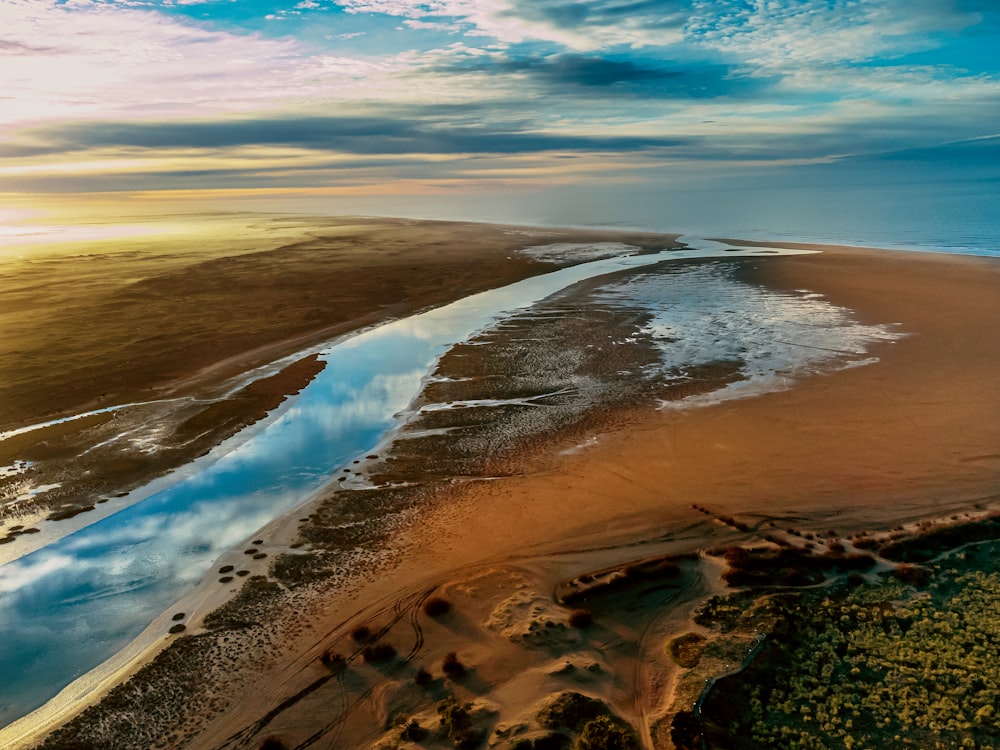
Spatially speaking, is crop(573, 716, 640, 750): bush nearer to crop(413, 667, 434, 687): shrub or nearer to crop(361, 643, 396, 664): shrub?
crop(413, 667, 434, 687): shrub

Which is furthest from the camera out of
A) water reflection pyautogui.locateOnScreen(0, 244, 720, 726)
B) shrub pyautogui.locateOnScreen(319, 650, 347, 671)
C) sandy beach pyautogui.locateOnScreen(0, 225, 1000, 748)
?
water reflection pyautogui.locateOnScreen(0, 244, 720, 726)

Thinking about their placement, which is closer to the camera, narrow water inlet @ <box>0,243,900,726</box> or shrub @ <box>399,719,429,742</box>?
shrub @ <box>399,719,429,742</box>

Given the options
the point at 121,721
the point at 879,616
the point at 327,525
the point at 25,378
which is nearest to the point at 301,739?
the point at 121,721

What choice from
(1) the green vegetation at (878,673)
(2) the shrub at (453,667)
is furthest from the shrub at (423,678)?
(1) the green vegetation at (878,673)

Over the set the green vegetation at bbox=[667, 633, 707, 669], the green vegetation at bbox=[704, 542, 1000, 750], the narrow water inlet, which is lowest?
the narrow water inlet

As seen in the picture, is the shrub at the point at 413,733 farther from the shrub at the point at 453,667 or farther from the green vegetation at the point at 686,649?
the green vegetation at the point at 686,649

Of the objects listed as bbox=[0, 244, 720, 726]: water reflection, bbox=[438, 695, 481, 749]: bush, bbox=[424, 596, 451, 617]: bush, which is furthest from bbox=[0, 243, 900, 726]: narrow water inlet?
bbox=[438, 695, 481, 749]: bush

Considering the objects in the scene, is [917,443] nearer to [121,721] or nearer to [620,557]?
[620,557]
